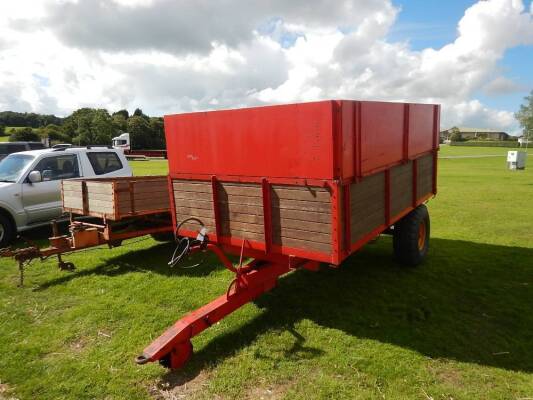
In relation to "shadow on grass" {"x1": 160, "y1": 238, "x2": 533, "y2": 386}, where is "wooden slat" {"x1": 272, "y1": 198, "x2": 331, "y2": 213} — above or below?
above

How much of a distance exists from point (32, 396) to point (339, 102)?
368cm

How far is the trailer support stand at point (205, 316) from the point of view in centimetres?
343

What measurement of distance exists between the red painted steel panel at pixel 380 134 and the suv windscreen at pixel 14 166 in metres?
7.51

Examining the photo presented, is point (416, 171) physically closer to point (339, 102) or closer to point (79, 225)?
point (339, 102)

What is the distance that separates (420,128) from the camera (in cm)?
581

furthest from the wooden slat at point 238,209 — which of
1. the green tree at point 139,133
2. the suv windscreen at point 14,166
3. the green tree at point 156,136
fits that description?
the green tree at point 156,136

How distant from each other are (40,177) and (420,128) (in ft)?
24.6

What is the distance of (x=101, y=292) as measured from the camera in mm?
5559

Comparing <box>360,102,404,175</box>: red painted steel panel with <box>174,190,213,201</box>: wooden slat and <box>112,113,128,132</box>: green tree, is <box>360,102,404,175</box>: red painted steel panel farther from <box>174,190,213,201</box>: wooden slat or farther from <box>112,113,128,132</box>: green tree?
<box>112,113,128,132</box>: green tree

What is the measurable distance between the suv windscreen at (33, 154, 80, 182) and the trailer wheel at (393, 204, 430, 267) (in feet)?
23.1

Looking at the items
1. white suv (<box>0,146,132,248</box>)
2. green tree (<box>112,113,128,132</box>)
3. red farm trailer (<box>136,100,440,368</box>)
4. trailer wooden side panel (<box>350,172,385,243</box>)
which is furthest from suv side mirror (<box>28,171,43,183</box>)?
green tree (<box>112,113,128,132</box>)

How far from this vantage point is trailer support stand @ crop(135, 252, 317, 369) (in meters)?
3.43

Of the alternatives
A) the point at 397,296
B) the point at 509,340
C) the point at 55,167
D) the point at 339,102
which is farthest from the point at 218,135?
the point at 55,167

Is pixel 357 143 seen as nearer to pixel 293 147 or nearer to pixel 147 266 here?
pixel 293 147
